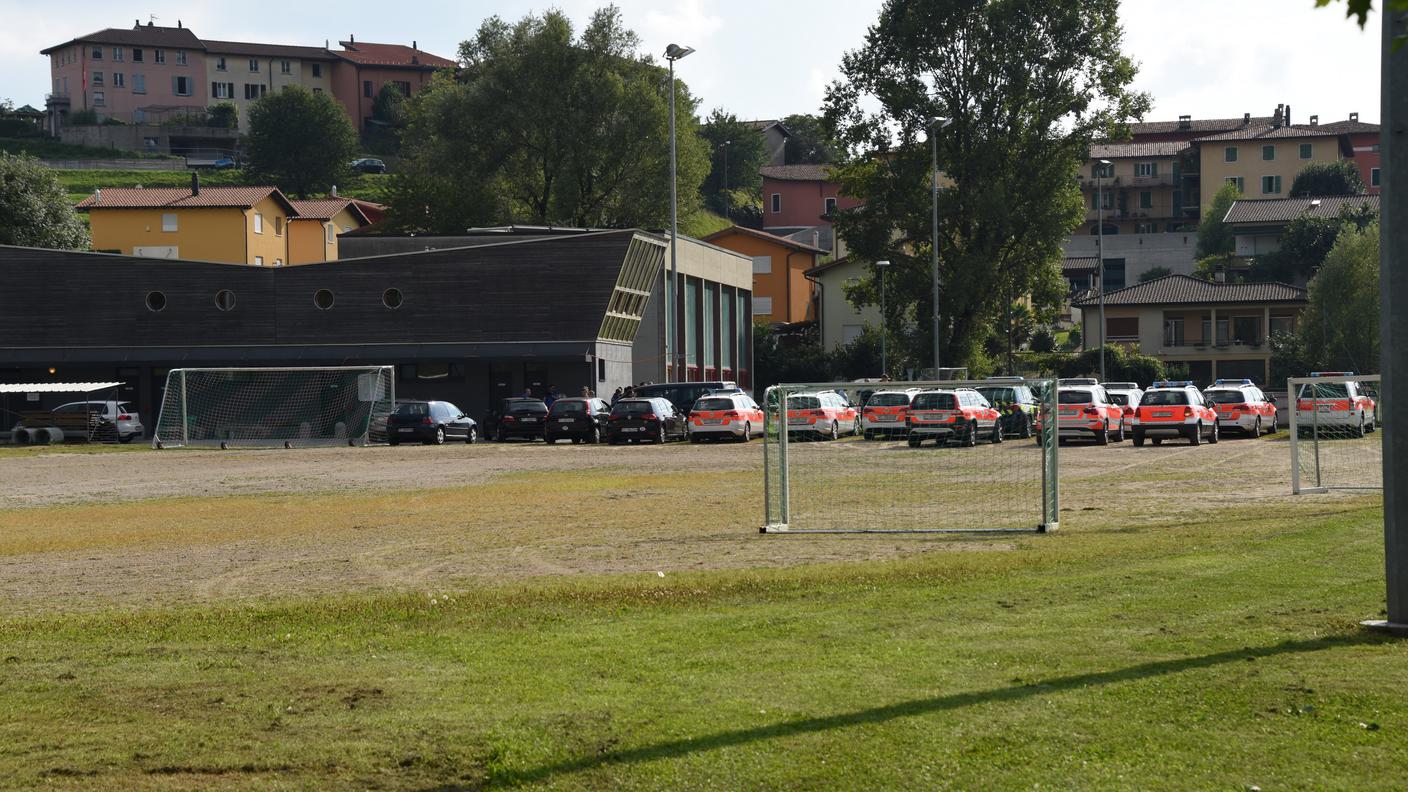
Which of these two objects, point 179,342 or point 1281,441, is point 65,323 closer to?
point 179,342

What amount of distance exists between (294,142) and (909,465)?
4448 inches

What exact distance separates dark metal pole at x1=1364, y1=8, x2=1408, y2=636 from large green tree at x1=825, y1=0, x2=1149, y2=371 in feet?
160

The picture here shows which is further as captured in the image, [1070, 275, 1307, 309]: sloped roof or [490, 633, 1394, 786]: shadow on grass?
[1070, 275, 1307, 309]: sloped roof

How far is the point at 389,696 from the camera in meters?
7.87

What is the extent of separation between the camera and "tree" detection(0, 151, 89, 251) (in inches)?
3332

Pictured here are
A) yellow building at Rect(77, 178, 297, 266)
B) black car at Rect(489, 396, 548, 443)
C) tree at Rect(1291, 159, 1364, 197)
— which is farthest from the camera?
tree at Rect(1291, 159, 1364, 197)

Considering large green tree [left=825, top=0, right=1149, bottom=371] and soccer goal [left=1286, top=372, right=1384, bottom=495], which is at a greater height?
large green tree [left=825, top=0, right=1149, bottom=371]

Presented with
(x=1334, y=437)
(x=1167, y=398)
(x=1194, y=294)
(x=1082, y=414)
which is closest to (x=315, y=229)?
(x=1194, y=294)

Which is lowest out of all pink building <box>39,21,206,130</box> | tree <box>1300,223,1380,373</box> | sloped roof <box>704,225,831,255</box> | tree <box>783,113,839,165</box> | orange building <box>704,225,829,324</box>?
tree <box>1300,223,1380,373</box>

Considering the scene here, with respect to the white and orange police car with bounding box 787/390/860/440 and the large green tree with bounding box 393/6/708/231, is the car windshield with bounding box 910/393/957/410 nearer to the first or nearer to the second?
the white and orange police car with bounding box 787/390/860/440

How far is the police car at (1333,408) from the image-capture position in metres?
23.8

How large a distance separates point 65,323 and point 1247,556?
56.4m

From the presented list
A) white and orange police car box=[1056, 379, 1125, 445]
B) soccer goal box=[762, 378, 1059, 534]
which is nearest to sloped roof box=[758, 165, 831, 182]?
white and orange police car box=[1056, 379, 1125, 445]

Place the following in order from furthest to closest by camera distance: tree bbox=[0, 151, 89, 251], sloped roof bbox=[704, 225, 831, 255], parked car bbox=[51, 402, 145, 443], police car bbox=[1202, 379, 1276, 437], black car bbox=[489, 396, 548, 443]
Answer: sloped roof bbox=[704, 225, 831, 255]
tree bbox=[0, 151, 89, 251]
parked car bbox=[51, 402, 145, 443]
black car bbox=[489, 396, 548, 443]
police car bbox=[1202, 379, 1276, 437]
